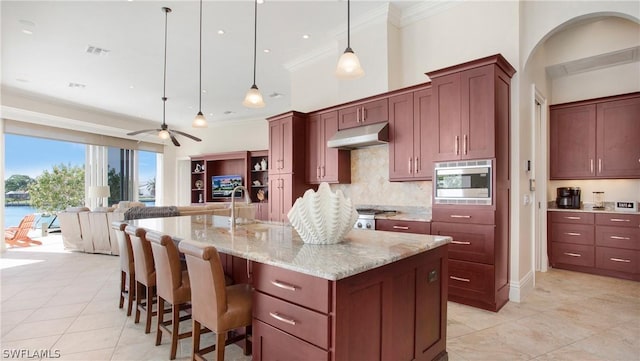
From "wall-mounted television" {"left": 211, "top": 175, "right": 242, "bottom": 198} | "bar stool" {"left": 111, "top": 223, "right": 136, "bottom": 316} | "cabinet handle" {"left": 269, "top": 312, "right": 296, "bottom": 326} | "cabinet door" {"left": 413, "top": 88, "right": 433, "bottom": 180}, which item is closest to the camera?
"cabinet handle" {"left": 269, "top": 312, "right": 296, "bottom": 326}

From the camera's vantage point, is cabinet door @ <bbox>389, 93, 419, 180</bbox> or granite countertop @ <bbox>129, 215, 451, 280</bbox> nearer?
granite countertop @ <bbox>129, 215, 451, 280</bbox>

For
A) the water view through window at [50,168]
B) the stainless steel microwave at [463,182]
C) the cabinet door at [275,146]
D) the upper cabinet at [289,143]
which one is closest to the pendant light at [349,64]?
the stainless steel microwave at [463,182]

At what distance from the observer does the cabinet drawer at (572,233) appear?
4324 mm

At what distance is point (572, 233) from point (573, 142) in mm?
1339

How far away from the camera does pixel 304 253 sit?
66.9 inches

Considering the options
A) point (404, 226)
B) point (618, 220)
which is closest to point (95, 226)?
point (404, 226)

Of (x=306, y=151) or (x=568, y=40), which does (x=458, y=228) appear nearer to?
(x=306, y=151)

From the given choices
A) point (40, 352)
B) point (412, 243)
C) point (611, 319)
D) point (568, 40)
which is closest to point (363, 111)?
point (412, 243)

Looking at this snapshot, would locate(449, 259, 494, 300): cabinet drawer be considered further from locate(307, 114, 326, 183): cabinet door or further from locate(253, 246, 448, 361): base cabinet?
locate(307, 114, 326, 183): cabinet door

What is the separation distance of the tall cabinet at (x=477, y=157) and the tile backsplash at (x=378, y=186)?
2.29 feet

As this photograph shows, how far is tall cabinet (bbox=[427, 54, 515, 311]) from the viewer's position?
10.0 feet

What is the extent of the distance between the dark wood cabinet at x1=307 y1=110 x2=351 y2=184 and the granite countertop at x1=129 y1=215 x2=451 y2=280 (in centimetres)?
223

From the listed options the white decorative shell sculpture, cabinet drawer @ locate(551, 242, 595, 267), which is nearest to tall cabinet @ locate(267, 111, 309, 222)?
the white decorative shell sculpture

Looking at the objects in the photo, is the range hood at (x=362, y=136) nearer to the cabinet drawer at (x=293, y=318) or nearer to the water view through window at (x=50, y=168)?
the cabinet drawer at (x=293, y=318)
